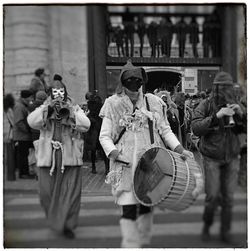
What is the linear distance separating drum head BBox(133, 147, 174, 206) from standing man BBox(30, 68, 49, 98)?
1.18 meters

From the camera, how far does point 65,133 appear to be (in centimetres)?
422

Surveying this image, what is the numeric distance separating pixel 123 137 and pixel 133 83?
51 centimetres

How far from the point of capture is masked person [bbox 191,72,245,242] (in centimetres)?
424

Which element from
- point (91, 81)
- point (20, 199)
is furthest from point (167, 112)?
point (20, 199)

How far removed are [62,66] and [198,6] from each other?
144 cm

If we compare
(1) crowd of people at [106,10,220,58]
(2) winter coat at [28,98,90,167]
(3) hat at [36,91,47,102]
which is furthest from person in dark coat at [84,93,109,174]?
(1) crowd of people at [106,10,220,58]

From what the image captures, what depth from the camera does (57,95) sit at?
4121 mm

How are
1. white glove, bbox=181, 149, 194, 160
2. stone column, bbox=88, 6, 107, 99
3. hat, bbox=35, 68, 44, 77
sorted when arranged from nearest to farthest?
white glove, bbox=181, 149, 194, 160 < hat, bbox=35, 68, 44, 77 < stone column, bbox=88, 6, 107, 99

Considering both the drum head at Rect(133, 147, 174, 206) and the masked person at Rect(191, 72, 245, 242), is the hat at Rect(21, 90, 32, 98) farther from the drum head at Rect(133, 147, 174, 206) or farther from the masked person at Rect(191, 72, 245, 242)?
the masked person at Rect(191, 72, 245, 242)

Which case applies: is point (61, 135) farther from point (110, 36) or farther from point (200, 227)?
point (200, 227)

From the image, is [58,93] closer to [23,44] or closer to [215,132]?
[23,44]

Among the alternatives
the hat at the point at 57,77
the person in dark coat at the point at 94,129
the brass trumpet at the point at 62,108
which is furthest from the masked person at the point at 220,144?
the hat at the point at 57,77

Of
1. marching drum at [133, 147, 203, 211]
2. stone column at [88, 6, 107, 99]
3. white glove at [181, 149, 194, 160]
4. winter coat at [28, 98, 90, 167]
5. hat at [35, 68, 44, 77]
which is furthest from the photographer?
stone column at [88, 6, 107, 99]

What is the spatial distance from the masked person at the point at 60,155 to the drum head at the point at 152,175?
639 mm
